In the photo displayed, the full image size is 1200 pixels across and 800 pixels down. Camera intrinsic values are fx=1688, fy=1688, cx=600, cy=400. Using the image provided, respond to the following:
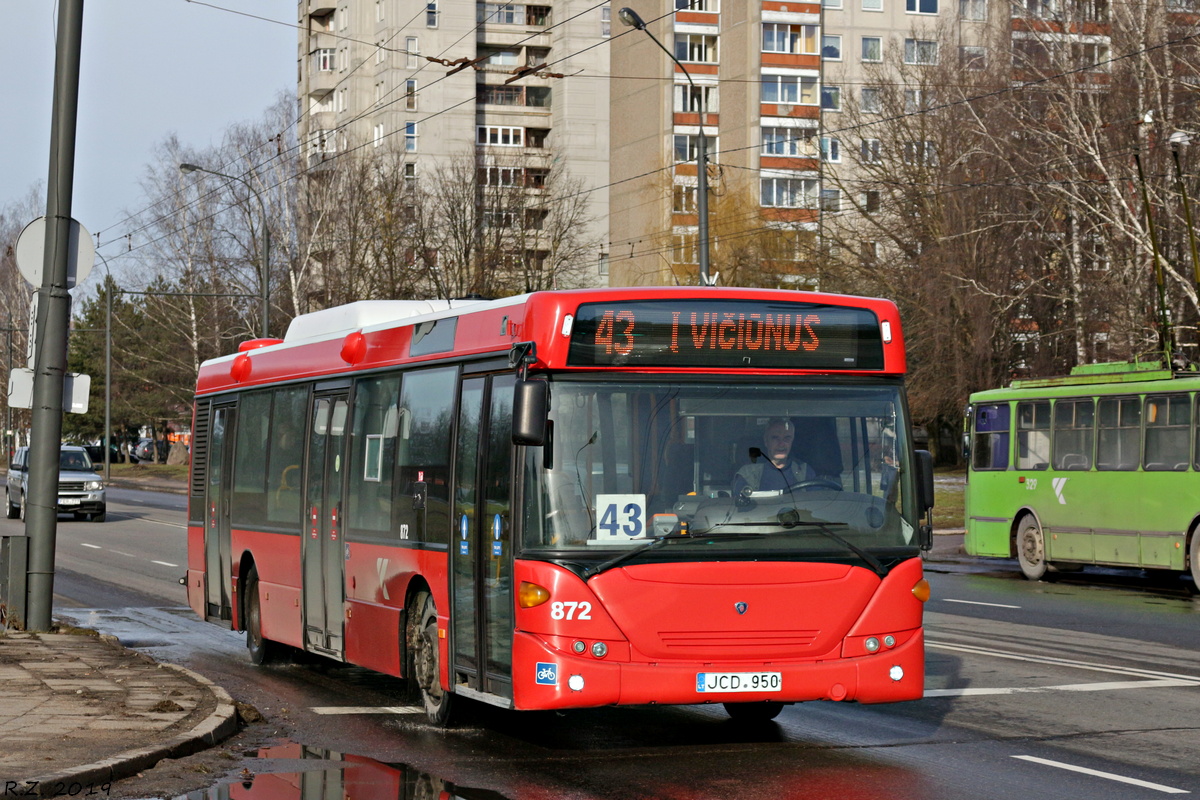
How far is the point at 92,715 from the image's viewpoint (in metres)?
9.75

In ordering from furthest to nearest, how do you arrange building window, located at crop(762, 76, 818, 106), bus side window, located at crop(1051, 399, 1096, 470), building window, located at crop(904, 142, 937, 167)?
building window, located at crop(762, 76, 818, 106) < building window, located at crop(904, 142, 937, 167) < bus side window, located at crop(1051, 399, 1096, 470)

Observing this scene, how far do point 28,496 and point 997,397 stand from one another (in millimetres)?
16351

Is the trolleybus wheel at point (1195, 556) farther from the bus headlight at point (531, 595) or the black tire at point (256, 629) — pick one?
the bus headlight at point (531, 595)

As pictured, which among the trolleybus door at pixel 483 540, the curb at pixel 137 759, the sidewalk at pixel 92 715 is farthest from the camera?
the trolleybus door at pixel 483 540

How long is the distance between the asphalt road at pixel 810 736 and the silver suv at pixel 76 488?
24007mm

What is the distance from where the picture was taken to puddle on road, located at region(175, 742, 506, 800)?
8.12m

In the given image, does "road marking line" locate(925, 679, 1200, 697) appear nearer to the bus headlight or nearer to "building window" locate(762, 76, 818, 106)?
the bus headlight

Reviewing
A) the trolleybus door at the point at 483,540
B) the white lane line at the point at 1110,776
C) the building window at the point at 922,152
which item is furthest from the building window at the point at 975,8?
the white lane line at the point at 1110,776

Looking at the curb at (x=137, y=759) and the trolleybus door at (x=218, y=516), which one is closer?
the curb at (x=137, y=759)

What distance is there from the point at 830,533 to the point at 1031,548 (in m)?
17.0

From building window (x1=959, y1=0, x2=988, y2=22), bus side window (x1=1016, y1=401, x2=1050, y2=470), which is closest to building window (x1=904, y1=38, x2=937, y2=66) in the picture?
building window (x1=959, y1=0, x2=988, y2=22)

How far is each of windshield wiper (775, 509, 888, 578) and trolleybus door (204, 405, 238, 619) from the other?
7.31 m

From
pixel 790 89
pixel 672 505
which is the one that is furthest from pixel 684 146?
pixel 672 505

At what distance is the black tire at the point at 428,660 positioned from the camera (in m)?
10.2
